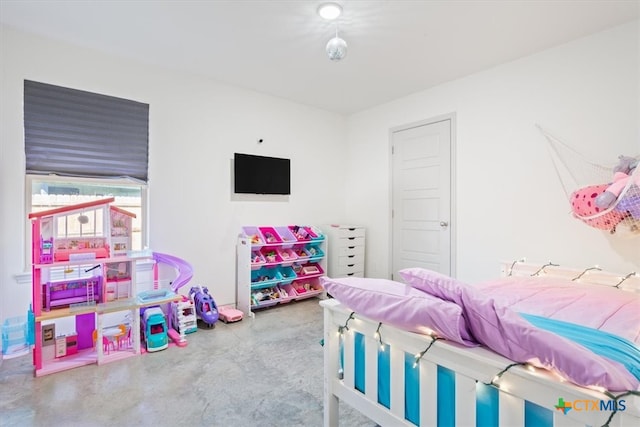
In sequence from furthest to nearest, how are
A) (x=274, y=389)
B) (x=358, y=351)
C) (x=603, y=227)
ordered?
(x=603, y=227)
(x=274, y=389)
(x=358, y=351)

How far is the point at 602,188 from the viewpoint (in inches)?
85.4

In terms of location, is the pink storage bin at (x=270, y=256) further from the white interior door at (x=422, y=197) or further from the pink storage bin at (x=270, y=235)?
the white interior door at (x=422, y=197)

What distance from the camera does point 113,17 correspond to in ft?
7.77

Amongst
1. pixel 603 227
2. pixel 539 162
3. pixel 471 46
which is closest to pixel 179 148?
pixel 471 46

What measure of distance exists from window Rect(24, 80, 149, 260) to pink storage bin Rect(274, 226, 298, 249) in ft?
4.82

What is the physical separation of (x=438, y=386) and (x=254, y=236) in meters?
2.87

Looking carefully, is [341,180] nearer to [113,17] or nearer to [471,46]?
[471,46]

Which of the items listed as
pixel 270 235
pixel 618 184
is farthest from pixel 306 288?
pixel 618 184

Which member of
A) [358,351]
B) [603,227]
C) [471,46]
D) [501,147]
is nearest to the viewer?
[358,351]

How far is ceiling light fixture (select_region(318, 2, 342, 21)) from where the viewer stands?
220 centimetres

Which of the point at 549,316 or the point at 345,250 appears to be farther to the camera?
the point at 345,250

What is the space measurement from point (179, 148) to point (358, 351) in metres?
2.83

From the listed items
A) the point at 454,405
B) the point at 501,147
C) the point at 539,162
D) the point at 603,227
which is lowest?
the point at 454,405

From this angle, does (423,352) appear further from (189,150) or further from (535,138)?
(189,150)
